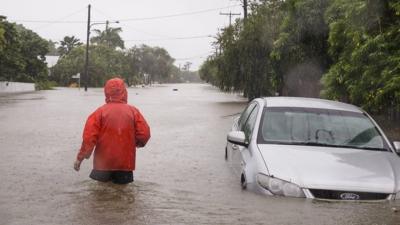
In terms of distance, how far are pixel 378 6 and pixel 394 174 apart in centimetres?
852

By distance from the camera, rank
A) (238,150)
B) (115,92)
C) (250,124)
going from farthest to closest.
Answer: (250,124)
(238,150)
(115,92)

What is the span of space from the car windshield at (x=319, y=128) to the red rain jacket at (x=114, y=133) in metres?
1.60

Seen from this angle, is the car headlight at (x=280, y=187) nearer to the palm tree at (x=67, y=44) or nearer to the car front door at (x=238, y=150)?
the car front door at (x=238, y=150)

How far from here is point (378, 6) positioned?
46.9 ft

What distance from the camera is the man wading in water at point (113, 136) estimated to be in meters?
6.94

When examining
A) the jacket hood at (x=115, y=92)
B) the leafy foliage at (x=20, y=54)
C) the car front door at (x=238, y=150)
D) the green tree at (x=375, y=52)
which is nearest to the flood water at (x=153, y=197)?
the car front door at (x=238, y=150)

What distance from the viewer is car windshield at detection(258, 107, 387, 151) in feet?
25.0

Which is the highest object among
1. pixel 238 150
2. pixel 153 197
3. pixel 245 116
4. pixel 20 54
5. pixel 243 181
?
pixel 20 54

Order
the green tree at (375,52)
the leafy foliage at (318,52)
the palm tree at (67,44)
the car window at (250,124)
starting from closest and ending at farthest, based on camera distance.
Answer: the car window at (250,124)
the green tree at (375,52)
the leafy foliage at (318,52)
the palm tree at (67,44)

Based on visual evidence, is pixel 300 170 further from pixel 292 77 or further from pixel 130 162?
pixel 292 77

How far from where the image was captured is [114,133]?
698cm

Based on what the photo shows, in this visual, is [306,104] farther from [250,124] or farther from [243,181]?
[243,181]

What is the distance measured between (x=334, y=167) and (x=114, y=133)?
2479mm

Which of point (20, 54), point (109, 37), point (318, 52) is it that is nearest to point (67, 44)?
point (109, 37)
